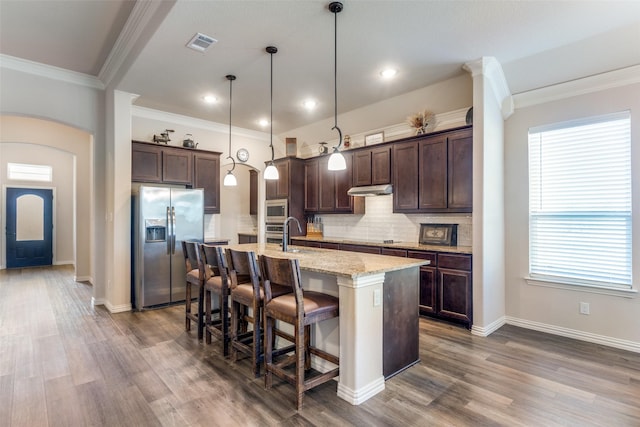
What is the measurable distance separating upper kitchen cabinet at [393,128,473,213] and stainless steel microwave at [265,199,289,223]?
2.23 metres

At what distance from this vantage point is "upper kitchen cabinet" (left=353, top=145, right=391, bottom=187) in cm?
488

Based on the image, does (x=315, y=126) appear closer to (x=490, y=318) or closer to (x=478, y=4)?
(x=478, y=4)

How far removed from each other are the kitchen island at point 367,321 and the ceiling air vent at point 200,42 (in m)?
2.35

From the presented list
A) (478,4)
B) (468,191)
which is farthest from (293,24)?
(468,191)

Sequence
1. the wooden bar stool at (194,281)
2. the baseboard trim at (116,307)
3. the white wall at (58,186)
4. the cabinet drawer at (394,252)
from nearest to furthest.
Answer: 1. the wooden bar stool at (194,281)
2. the cabinet drawer at (394,252)
3. the baseboard trim at (116,307)
4. the white wall at (58,186)

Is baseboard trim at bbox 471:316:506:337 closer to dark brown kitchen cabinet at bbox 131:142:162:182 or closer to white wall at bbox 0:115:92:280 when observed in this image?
dark brown kitchen cabinet at bbox 131:142:162:182

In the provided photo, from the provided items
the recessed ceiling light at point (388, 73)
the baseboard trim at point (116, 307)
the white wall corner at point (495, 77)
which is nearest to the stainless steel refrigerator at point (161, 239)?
the baseboard trim at point (116, 307)

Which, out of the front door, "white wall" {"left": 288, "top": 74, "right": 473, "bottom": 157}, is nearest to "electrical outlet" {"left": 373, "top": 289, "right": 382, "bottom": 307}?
"white wall" {"left": 288, "top": 74, "right": 473, "bottom": 157}

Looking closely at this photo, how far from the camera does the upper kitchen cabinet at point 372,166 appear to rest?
4.88m

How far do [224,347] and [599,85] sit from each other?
4.61 metres

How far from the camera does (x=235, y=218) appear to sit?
285 inches

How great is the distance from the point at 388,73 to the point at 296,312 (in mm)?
3178

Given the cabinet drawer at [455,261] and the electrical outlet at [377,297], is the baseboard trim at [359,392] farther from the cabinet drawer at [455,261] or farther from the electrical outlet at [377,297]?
the cabinet drawer at [455,261]

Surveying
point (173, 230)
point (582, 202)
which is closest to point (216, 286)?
point (173, 230)
